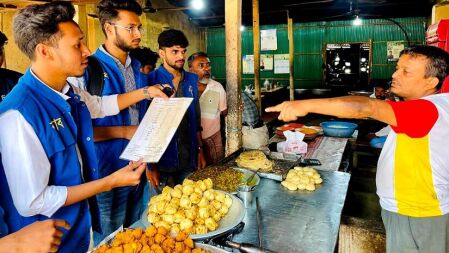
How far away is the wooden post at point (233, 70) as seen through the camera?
316cm

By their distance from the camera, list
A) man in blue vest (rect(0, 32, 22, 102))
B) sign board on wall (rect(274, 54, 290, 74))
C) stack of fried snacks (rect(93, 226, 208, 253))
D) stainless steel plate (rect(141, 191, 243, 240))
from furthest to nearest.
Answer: sign board on wall (rect(274, 54, 290, 74)), man in blue vest (rect(0, 32, 22, 102)), stainless steel plate (rect(141, 191, 243, 240)), stack of fried snacks (rect(93, 226, 208, 253))

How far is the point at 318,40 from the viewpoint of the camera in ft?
50.0

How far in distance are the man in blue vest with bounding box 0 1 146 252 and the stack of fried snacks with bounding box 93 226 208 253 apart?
31cm

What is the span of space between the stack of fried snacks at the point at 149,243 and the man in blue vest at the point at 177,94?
1764 mm

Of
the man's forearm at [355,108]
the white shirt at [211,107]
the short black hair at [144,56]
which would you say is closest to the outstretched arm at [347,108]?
the man's forearm at [355,108]

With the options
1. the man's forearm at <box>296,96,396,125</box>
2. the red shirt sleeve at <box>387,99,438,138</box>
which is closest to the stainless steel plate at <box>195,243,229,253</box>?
the man's forearm at <box>296,96,396,125</box>

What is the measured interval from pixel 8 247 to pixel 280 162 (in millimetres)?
2262

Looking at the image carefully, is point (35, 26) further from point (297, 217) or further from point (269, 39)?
point (269, 39)

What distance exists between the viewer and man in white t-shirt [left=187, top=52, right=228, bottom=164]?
15.0ft

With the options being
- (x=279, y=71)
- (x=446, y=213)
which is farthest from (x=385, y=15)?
(x=446, y=213)

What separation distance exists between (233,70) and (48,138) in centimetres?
209

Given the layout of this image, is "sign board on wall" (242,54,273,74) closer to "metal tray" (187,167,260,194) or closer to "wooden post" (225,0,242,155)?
"wooden post" (225,0,242,155)

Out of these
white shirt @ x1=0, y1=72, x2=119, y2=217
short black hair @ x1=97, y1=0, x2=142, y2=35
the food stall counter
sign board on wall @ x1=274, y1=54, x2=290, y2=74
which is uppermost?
sign board on wall @ x1=274, y1=54, x2=290, y2=74

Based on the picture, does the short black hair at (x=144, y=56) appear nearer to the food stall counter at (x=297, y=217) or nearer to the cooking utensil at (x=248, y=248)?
the food stall counter at (x=297, y=217)
